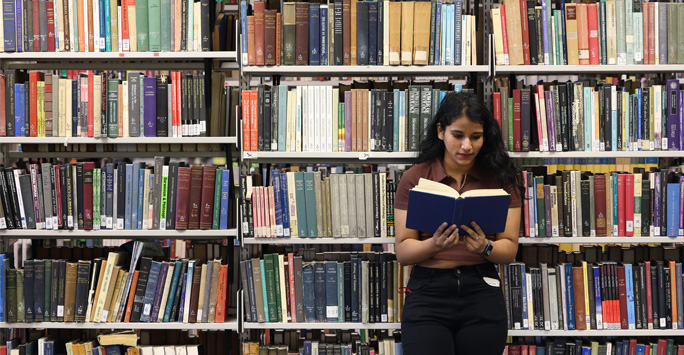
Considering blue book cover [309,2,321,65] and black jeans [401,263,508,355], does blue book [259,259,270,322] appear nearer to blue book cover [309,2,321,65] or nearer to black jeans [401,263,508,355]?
black jeans [401,263,508,355]

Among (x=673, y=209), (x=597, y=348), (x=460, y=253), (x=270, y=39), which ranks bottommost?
(x=597, y=348)

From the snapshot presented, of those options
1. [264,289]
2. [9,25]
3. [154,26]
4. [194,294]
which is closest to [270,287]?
[264,289]

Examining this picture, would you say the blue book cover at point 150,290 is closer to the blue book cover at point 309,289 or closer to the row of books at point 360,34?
the blue book cover at point 309,289

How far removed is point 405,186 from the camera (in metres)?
2.11

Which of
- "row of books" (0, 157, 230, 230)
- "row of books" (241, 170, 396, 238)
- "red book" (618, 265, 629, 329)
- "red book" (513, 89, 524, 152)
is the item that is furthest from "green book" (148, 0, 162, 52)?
"red book" (618, 265, 629, 329)

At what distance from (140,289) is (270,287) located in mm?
564

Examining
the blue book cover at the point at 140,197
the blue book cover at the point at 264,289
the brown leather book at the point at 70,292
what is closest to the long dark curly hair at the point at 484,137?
the blue book cover at the point at 264,289

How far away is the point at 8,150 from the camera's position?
2.69 m

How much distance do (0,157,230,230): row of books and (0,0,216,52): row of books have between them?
51 cm

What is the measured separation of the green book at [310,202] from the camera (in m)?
2.47

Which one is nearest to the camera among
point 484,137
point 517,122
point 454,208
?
point 454,208

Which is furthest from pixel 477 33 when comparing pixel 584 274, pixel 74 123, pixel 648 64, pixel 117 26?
pixel 74 123

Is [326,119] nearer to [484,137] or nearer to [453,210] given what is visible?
[484,137]

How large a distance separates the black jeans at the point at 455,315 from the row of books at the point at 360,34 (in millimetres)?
953
